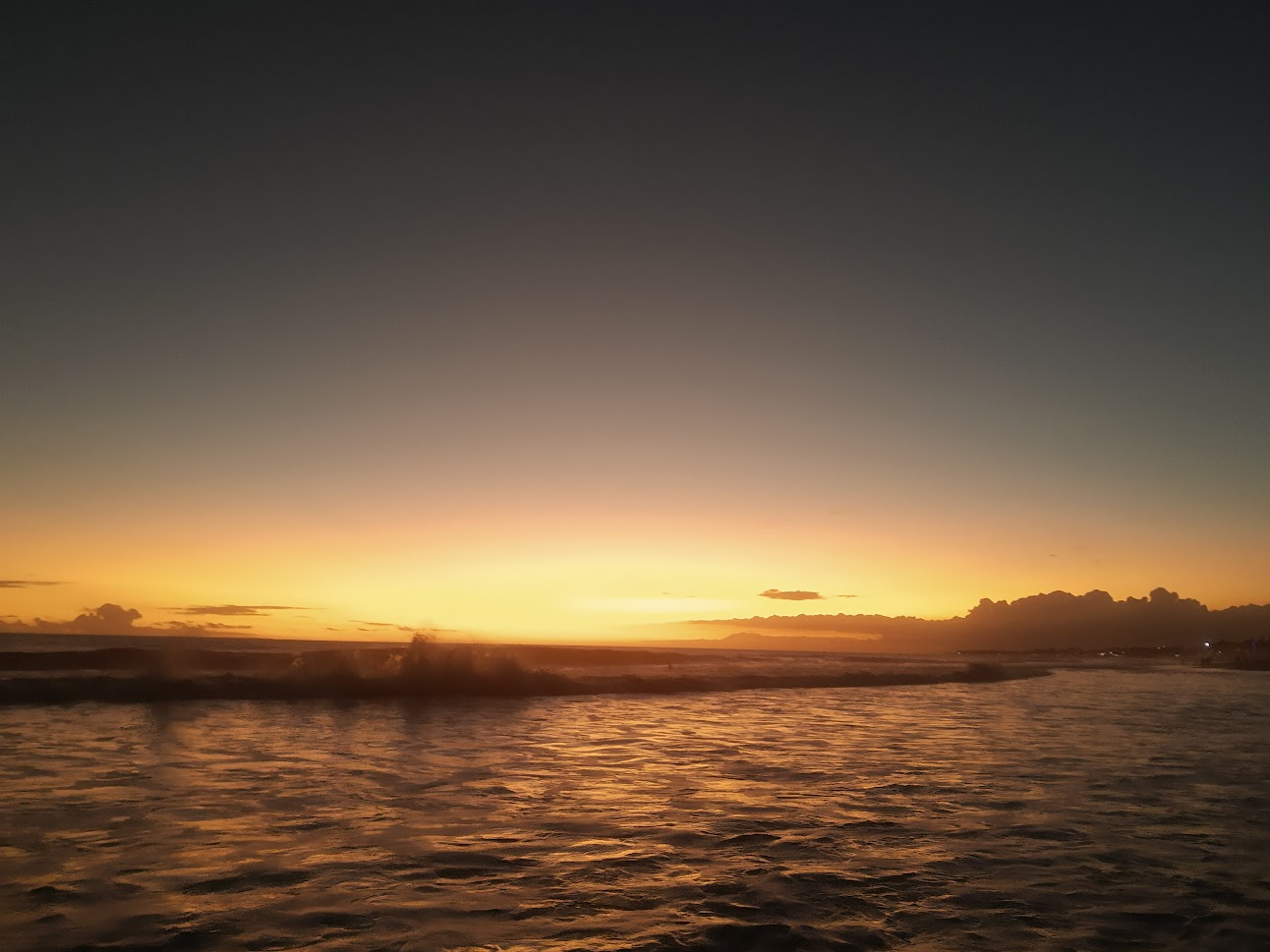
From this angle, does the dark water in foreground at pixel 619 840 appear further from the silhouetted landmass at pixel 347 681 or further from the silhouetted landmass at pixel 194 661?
the silhouetted landmass at pixel 194 661

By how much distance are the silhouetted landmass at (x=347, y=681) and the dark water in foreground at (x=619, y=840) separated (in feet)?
19.6

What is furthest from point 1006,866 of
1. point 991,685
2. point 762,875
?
point 991,685

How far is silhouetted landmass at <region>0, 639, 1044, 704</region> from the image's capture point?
84.9 ft

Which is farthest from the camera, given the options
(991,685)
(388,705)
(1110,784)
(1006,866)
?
(991,685)

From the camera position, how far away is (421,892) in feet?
26.2

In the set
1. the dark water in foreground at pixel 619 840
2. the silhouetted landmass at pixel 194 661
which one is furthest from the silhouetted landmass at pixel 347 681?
the dark water in foreground at pixel 619 840

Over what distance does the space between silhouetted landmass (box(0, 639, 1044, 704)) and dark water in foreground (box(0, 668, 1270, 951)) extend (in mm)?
5967

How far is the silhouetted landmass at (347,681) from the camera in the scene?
84.9 feet

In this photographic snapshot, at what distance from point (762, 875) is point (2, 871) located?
803 centimetres

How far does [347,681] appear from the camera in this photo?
3081 centimetres

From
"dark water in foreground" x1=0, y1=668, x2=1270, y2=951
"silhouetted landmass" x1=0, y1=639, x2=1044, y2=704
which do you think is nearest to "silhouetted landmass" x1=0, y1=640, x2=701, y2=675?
"silhouetted landmass" x1=0, y1=639, x2=1044, y2=704

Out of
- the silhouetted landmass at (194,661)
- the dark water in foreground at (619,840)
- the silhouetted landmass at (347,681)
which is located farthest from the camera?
the silhouetted landmass at (194,661)

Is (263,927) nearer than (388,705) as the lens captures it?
Yes

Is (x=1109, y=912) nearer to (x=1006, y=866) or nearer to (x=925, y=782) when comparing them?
(x=1006, y=866)
